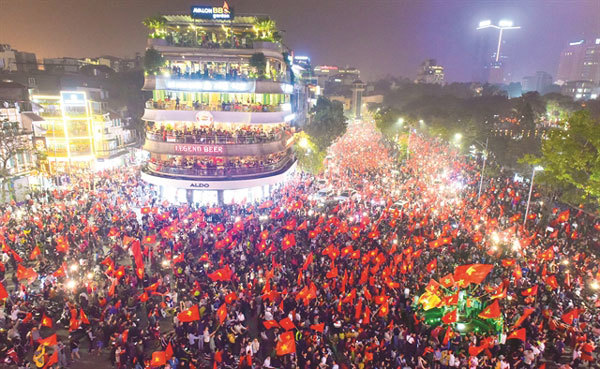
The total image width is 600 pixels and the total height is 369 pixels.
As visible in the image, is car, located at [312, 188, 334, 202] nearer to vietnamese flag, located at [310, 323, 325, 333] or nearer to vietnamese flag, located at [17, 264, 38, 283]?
vietnamese flag, located at [310, 323, 325, 333]

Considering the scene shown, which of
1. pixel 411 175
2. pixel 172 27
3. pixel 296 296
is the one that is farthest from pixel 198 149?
pixel 411 175

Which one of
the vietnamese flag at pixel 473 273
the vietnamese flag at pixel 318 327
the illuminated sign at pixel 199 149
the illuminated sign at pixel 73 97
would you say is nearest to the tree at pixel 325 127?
the illuminated sign at pixel 199 149

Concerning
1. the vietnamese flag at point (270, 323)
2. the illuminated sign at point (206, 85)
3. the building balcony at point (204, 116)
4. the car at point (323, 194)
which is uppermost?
the illuminated sign at point (206, 85)

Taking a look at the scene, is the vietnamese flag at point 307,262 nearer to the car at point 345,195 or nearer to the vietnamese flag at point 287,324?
the vietnamese flag at point 287,324

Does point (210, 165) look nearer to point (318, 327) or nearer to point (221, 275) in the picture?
point (221, 275)

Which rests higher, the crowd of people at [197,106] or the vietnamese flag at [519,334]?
the crowd of people at [197,106]

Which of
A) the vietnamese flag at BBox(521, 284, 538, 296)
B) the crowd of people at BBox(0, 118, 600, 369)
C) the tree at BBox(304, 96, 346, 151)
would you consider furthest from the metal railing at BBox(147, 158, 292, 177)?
the vietnamese flag at BBox(521, 284, 538, 296)
